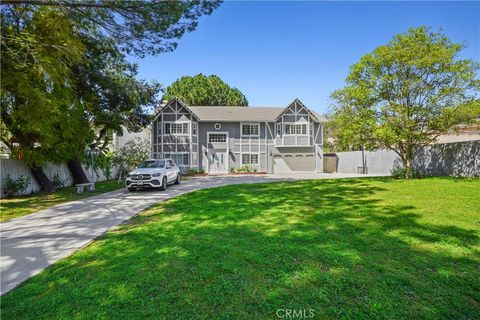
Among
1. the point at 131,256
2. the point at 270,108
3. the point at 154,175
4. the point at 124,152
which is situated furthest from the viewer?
the point at 270,108

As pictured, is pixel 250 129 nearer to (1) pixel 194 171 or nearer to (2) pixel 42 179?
(1) pixel 194 171

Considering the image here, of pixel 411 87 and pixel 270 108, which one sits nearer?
pixel 411 87

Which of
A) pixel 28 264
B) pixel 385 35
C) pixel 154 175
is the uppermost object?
pixel 385 35

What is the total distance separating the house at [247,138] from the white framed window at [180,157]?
0.62 meters

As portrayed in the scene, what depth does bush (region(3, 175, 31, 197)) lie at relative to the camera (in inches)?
460

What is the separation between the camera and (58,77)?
10055 mm

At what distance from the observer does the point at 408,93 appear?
14.9 metres

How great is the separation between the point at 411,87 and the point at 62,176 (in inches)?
822

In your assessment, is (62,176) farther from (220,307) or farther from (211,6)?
(220,307)

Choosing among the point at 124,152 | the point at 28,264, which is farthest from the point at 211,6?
the point at 124,152

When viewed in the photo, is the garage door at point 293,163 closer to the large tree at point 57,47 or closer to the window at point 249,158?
the window at point 249,158

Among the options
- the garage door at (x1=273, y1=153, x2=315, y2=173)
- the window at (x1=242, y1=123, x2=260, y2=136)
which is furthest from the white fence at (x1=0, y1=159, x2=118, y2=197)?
the garage door at (x1=273, y1=153, x2=315, y2=173)

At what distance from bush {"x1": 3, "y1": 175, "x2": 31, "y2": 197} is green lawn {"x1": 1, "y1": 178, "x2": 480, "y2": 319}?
908 centimetres

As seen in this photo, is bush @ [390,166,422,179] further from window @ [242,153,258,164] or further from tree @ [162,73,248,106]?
tree @ [162,73,248,106]
